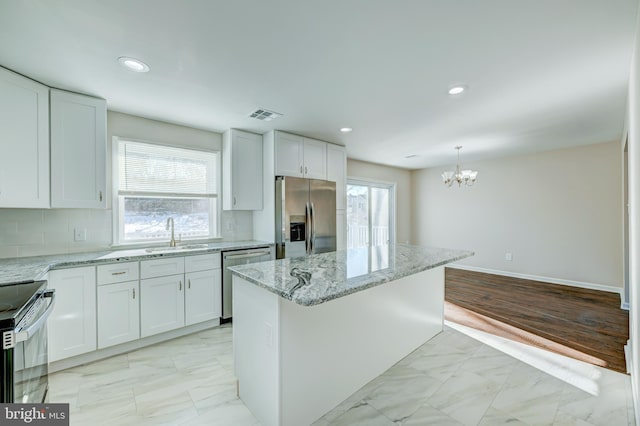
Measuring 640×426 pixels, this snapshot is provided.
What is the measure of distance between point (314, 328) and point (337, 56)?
1.89 meters

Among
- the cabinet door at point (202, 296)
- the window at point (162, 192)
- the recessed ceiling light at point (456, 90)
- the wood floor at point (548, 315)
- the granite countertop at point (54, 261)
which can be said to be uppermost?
the recessed ceiling light at point (456, 90)

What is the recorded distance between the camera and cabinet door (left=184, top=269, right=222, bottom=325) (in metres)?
2.96

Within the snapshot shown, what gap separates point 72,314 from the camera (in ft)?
7.53

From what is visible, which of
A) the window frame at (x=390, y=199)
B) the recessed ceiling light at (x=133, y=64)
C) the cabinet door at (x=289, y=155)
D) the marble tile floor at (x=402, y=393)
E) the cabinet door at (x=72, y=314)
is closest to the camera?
the marble tile floor at (x=402, y=393)

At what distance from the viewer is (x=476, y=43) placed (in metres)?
1.79

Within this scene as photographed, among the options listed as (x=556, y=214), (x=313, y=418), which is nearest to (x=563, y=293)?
(x=556, y=214)

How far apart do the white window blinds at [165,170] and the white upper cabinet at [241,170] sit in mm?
237

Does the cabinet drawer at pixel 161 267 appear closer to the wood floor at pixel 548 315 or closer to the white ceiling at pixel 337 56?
the white ceiling at pixel 337 56

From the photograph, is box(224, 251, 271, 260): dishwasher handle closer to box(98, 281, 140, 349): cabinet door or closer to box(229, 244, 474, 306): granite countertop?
box(98, 281, 140, 349): cabinet door

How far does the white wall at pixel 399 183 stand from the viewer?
5.94 meters

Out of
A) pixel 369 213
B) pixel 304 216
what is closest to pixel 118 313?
pixel 304 216

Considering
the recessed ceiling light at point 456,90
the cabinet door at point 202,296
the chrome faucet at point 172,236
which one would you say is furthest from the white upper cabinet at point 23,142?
the recessed ceiling light at point 456,90

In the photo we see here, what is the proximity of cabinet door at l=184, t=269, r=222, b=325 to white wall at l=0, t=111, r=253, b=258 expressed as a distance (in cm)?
88

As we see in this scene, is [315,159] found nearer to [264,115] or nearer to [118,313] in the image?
[264,115]
